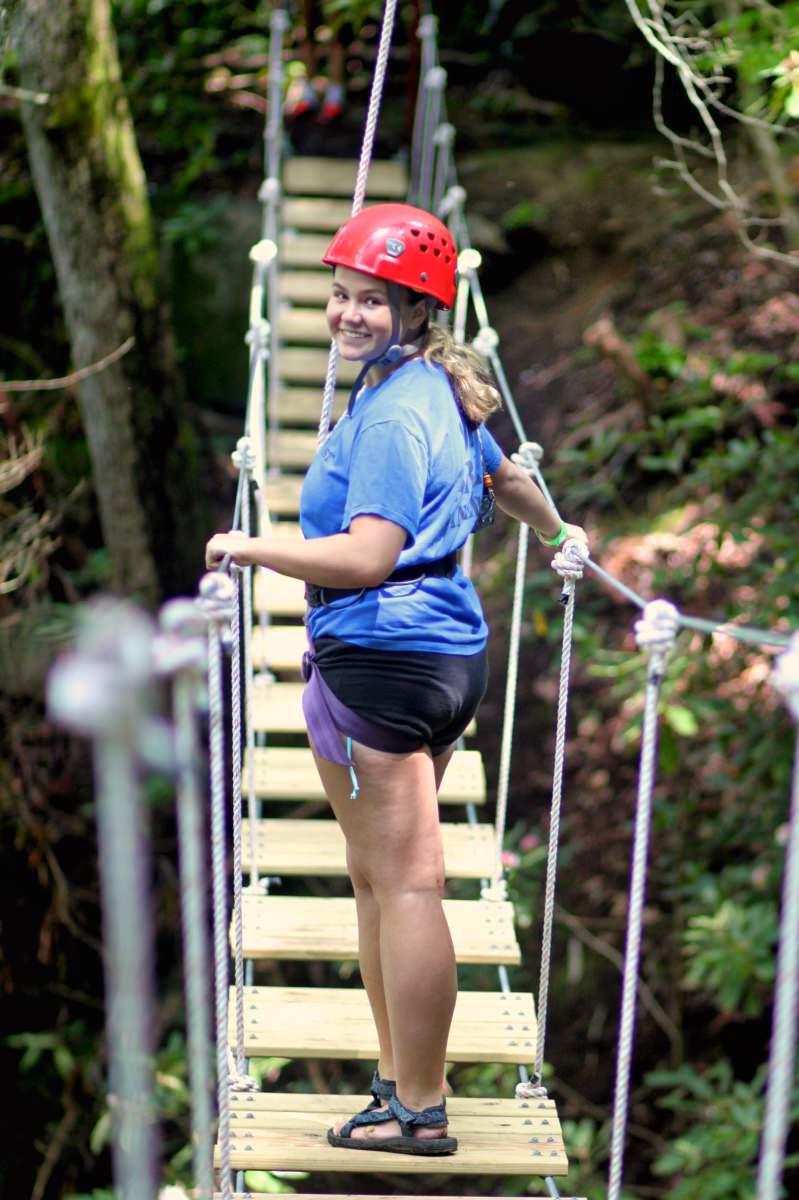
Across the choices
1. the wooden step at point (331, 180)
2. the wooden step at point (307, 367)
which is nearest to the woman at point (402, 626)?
the wooden step at point (307, 367)

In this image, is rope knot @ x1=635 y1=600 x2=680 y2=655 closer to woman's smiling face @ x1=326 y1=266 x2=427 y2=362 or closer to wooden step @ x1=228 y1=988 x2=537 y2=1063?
woman's smiling face @ x1=326 y1=266 x2=427 y2=362

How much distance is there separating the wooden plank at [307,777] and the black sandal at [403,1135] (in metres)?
0.85

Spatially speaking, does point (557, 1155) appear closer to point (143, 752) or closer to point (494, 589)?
point (143, 752)

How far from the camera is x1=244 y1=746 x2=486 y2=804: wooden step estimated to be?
249cm

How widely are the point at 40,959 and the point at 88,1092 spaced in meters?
0.40

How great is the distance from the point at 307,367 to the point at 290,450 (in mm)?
395

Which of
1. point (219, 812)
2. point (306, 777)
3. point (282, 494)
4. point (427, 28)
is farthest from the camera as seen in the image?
point (427, 28)

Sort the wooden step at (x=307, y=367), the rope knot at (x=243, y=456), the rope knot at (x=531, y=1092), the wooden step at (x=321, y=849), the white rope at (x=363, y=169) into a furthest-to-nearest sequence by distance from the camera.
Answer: the wooden step at (x=307, y=367) < the wooden step at (x=321, y=849) < the rope knot at (x=243, y=456) < the white rope at (x=363, y=169) < the rope knot at (x=531, y=1092)

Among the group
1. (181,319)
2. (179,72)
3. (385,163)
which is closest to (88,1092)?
(181,319)

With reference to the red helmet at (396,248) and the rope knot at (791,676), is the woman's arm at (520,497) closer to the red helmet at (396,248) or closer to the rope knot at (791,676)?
the red helmet at (396,248)

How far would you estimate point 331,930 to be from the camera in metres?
2.10

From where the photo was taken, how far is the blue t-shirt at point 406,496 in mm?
1449

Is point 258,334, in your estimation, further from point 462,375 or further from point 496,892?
point 462,375

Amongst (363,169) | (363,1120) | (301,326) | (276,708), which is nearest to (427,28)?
(301,326)
